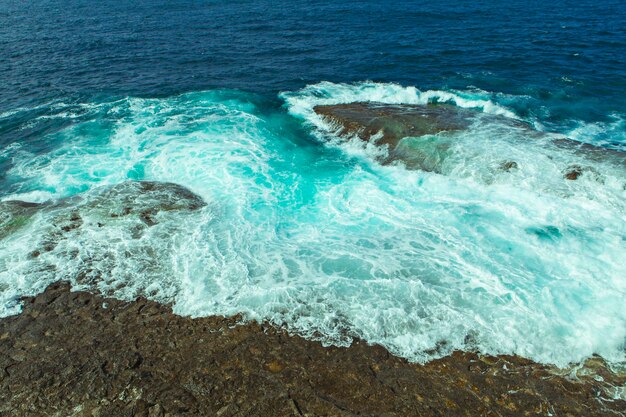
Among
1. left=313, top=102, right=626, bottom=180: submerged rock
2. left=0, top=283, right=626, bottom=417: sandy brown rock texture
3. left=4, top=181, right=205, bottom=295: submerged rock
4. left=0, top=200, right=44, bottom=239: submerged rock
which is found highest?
left=313, top=102, right=626, bottom=180: submerged rock

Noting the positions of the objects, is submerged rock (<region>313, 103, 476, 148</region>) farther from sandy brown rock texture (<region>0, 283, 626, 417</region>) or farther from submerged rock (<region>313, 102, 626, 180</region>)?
sandy brown rock texture (<region>0, 283, 626, 417</region>)

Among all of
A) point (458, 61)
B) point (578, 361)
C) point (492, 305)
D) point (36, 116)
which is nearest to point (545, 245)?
point (492, 305)

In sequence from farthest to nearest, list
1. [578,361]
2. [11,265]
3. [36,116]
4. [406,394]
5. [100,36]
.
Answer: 1. [100,36]
2. [36,116]
3. [11,265]
4. [578,361]
5. [406,394]

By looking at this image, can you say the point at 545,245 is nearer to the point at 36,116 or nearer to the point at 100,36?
the point at 36,116

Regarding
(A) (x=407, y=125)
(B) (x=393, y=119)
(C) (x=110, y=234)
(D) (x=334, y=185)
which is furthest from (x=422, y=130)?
(C) (x=110, y=234)

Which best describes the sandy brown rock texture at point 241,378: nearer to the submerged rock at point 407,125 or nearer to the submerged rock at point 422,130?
the submerged rock at point 422,130

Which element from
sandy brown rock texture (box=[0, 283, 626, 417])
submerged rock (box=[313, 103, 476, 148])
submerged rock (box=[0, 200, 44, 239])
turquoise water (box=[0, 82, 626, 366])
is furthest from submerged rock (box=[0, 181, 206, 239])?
submerged rock (box=[313, 103, 476, 148])

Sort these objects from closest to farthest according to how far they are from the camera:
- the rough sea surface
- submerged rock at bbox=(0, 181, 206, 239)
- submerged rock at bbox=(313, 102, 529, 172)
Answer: the rough sea surface < submerged rock at bbox=(0, 181, 206, 239) < submerged rock at bbox=(313, 102, 529, 172)
